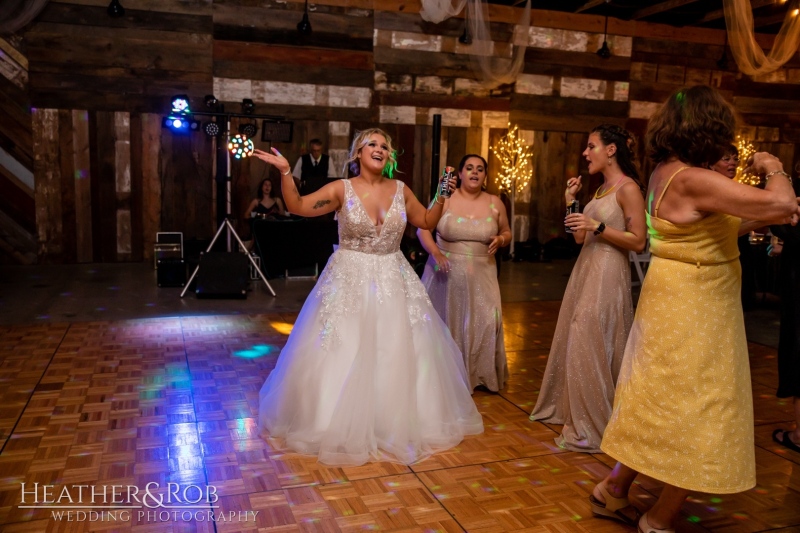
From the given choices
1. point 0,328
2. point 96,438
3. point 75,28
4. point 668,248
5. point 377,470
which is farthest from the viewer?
point 75,28

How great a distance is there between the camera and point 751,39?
5.93 meters

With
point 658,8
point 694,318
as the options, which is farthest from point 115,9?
point 694,318

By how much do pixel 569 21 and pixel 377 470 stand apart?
9497 millimetres

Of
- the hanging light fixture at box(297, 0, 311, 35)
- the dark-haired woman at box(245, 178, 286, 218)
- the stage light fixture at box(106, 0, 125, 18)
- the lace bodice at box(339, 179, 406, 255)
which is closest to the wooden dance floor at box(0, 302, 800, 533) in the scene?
the lace bodice at box(339, 179, 406, 255)

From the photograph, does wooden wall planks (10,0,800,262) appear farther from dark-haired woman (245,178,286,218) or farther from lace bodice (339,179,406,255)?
lace bodice (339,179,406,255)

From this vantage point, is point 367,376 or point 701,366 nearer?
point 701,366

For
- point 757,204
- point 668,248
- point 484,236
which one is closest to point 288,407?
point 484,236

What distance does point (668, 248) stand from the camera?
2328 millimetres

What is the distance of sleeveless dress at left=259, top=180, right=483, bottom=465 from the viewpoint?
10.5 feet

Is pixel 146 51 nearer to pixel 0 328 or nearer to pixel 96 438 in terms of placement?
pixel 0 328

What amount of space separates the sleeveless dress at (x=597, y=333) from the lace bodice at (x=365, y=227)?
0.98 meters

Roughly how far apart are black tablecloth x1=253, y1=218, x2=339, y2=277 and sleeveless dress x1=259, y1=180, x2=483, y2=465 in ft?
14.4

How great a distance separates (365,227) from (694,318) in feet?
5.50

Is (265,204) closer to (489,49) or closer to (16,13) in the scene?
(16,13)
